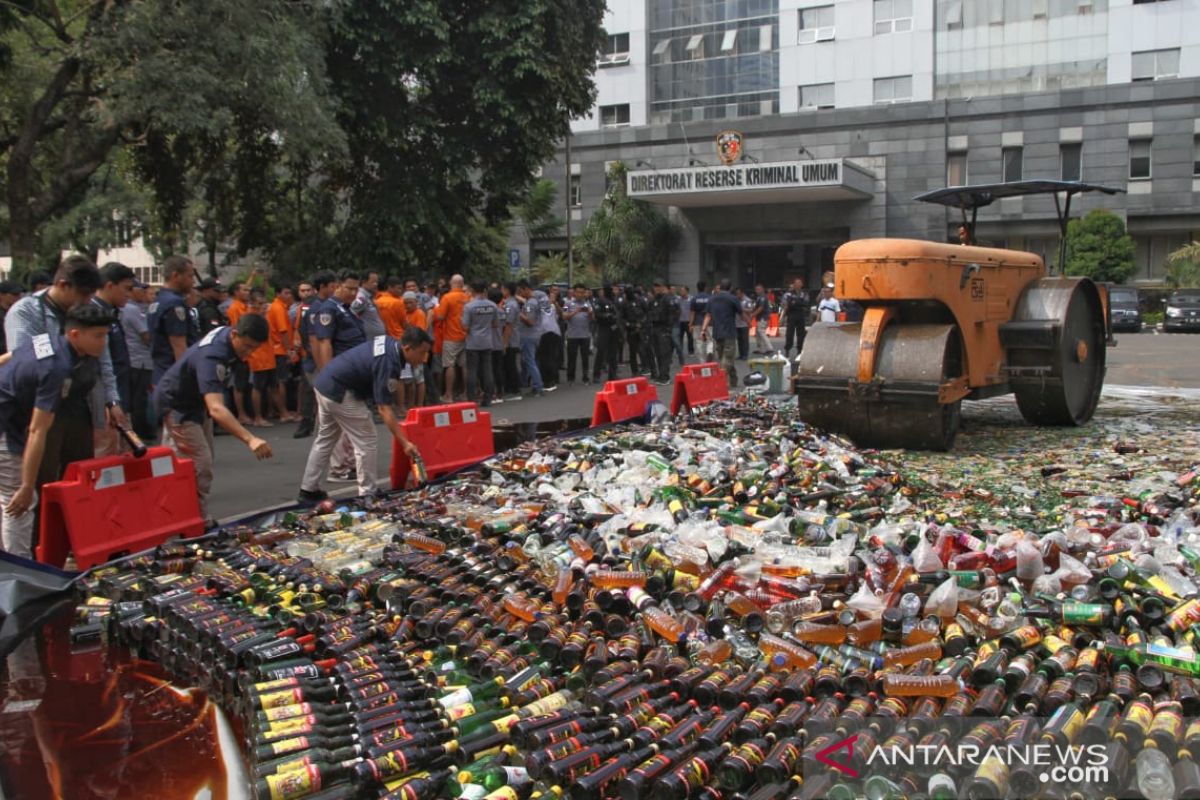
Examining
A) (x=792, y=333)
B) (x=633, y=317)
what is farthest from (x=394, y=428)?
(x=792, y=333)

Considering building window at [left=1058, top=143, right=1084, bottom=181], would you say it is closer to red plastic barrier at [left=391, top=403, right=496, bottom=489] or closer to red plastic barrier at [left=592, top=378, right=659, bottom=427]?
red plastic barrier at [left=592, top=378, right=659, bottom=427]

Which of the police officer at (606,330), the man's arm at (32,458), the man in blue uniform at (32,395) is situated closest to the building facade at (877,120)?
the police officer at (606,330)

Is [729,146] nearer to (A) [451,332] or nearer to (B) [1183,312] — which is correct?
(B) [1183,312]

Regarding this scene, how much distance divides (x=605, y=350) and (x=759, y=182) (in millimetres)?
23758

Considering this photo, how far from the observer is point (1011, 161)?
133 ft

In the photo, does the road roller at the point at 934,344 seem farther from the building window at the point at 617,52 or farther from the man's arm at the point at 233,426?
the building window at the point at 617,52

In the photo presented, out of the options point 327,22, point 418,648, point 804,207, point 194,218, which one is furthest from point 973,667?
point 804,207

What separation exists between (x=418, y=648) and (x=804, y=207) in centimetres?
4045

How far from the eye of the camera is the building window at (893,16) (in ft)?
139

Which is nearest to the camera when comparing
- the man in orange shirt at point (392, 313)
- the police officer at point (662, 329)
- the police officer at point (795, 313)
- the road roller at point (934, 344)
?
the road roller at point (934, 344)

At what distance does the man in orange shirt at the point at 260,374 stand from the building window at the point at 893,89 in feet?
115

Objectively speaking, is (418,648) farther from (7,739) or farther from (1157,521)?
(1157,521)

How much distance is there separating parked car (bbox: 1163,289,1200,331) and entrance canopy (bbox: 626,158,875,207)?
12.2 metres

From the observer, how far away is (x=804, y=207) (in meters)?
43.2
